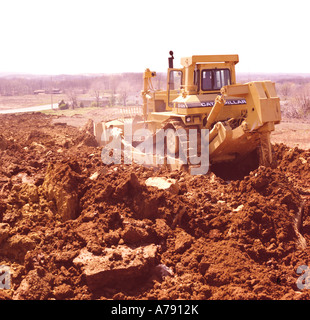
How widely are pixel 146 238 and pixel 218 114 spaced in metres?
4.19

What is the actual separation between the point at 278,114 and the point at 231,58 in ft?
7.76

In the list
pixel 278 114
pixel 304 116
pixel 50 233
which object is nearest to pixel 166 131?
pixel 278 114

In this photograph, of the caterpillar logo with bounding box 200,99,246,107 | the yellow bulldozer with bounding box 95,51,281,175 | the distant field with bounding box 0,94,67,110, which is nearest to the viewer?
the yellow bulldozer with bounding box 95,51,281,175

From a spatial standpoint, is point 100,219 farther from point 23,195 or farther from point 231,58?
point 231,58

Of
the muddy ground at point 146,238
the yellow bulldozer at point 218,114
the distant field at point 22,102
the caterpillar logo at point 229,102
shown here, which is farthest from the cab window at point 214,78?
the distant field at point 22,102

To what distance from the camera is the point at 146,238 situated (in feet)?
18.7

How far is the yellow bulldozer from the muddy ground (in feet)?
3.87

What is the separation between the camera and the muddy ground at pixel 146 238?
4969 millimetres

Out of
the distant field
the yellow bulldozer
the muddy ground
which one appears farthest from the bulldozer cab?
the distant field

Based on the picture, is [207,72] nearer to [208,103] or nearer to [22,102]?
[208,103]

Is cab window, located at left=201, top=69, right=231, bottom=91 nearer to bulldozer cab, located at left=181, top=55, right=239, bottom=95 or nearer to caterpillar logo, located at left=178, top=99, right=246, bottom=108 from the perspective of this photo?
bulldozer cab, located at left=181, top=55, right=239, bottom=95

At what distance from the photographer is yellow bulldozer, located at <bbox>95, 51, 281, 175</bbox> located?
25.7 ft

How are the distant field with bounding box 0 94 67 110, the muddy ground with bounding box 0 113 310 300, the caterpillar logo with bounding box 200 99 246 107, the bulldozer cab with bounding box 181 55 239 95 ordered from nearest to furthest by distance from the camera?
the muddy ground with bounding box 0 113 310 300 < the caterpillar logo with bounding box 200 99 246 107 < the bulldozer cab with bounding box 181 55 239 95 < the distant field with bounding box 0 94 67 110

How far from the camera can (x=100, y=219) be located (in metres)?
5.87
